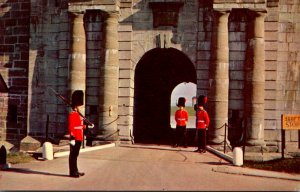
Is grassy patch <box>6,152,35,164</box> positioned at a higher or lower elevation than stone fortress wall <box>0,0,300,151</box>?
lower

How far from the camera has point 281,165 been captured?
411 inches

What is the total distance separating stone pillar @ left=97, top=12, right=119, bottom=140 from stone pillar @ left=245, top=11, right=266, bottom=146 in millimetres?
4408

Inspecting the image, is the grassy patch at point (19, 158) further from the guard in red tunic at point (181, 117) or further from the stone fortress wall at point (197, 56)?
the guard in red tunic at point (181, 117)

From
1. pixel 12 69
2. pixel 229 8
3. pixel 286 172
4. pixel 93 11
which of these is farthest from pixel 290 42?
pixel 12 69

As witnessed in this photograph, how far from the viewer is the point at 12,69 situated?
53.5 feet

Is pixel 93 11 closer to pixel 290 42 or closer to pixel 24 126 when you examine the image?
pixel 24 126

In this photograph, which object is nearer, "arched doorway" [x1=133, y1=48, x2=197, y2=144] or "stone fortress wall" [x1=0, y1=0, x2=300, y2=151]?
"stone fortress wall" [x1=0, y1=0, x2=300, y2=151]

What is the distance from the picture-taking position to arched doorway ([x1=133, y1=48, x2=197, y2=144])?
1739 centimetres

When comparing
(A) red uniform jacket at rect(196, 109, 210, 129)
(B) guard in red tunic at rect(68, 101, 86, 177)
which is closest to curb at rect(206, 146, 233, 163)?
(A) red uniform jacket at rect(196, 109, 210, 129)

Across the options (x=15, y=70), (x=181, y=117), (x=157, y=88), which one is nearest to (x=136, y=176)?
(x=181, y=117)

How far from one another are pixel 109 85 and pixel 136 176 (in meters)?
6.40

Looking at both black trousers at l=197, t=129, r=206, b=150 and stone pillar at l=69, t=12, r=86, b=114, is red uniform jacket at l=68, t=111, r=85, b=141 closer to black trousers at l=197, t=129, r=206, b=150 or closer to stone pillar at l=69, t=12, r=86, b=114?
black trousers at l=197, t=129, r=206, b=150

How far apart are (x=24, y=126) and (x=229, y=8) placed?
28.8ft

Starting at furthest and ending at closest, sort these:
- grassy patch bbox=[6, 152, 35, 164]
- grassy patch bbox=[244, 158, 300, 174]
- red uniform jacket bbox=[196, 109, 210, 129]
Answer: red uniform jacket bbox=[196, 109, 210, 129] → grassy patch bbox=[6, 152, 35, 164] → grassy patch bbox=[244, 158, 300, 174]
